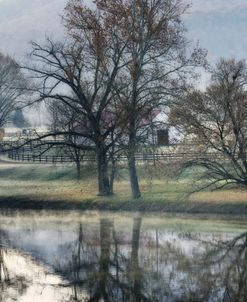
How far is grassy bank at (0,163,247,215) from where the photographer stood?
1698 inches

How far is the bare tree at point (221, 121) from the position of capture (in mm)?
42656

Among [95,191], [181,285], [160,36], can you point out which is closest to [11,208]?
[95,191]

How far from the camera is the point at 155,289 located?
2316cm

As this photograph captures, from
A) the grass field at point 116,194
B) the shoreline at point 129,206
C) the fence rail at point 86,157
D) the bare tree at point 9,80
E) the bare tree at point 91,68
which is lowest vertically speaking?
the shoreline at point 129,206

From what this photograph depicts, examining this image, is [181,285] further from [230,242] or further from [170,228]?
[170,228]

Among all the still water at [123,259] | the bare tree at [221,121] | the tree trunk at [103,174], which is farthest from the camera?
the tree trunk at [103,174]

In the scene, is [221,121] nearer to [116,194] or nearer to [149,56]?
[149,56]

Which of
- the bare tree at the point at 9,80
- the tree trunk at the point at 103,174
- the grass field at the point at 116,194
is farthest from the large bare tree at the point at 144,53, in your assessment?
the bare tree at the point at 9,80

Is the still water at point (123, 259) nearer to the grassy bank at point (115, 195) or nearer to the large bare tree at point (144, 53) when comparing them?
the grassy bank at point (115, 195)

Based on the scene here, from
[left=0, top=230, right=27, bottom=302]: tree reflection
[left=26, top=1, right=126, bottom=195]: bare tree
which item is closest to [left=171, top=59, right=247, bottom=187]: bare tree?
[left=26, top=1, right=126, bottom=195]: bare tree

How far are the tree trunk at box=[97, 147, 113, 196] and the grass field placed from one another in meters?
0.64

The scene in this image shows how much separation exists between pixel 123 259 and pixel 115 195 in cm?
2005

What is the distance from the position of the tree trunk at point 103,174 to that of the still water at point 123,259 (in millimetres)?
6113

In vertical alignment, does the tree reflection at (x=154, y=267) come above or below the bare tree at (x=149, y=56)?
below
